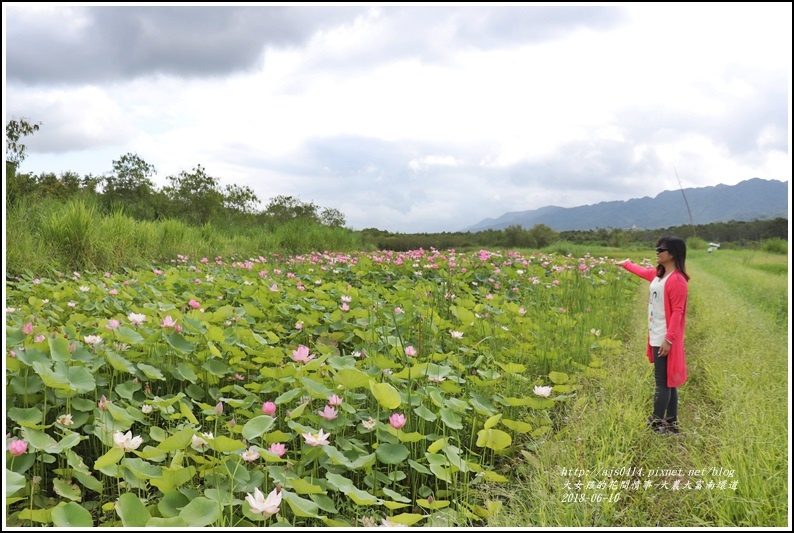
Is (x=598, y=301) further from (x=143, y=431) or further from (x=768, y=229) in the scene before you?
(x=143, y=431)

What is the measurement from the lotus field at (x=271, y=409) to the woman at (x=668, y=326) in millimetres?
431

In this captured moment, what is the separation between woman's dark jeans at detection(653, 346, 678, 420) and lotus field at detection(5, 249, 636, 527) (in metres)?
0.41

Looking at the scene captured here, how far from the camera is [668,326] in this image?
7.62ft

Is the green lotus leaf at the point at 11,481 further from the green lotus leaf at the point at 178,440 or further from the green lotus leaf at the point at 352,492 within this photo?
the green lotus leaf at the point at 352,492

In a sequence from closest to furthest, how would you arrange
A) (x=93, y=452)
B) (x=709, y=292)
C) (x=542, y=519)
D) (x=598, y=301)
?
(x=542, y=519), (x=93, y=452), (x=598, y=301), (x=709, y=292)

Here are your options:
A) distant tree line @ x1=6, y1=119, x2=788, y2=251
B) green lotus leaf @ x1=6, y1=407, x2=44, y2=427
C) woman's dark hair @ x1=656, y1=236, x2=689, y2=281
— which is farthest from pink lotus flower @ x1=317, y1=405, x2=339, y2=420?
distant tree line @ x1=6, y1=119, x2=788, y2=251

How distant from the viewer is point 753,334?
398 centimetres

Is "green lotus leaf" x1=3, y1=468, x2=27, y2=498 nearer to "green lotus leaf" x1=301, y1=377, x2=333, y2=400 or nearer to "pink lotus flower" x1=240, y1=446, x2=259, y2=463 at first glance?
"pink lotus flower" x1=240, y1=446, x2=259, y2=463

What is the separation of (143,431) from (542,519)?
5.00 ft

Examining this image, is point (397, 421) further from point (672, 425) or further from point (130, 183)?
point (130, 183)

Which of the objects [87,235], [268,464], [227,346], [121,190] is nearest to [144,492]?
Result: [268,464]

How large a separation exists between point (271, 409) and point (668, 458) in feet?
5.08

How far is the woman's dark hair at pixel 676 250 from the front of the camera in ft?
7.59

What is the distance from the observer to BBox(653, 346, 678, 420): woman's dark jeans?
239cm
